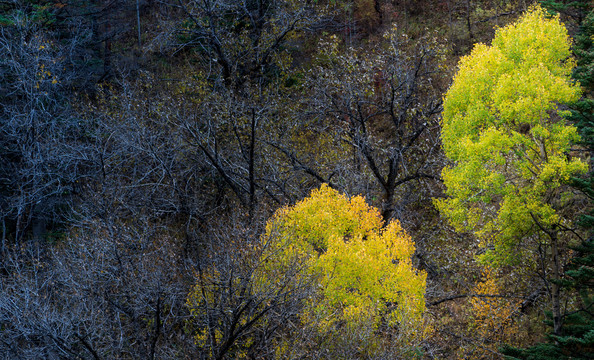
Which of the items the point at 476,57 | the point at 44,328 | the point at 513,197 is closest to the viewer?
the point at 44,328

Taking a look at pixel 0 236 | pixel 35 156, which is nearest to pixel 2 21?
pixel 35 156

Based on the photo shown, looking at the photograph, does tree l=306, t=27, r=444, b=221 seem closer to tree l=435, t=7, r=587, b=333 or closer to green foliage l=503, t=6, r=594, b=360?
tree l=435, t=7, r=587, b=333

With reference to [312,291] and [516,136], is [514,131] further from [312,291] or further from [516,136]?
[312,291]

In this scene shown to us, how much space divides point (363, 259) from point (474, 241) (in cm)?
871

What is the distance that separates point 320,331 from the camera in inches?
516

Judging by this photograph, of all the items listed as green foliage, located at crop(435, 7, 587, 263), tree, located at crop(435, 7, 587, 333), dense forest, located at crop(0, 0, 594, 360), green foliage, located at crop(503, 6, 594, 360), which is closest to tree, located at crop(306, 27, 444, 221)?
dense forest, located at crop(0, 0, 594, 360)

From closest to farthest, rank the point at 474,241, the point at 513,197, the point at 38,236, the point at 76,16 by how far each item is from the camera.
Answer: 1. the point at 513,197
2. the point at 474,241
3. the point at 38,236
4. the point at 76,16

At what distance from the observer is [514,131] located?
16.8 meters

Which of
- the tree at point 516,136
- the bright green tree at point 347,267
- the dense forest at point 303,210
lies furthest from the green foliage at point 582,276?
the bright green tree at point 347,267

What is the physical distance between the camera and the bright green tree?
1371 cm

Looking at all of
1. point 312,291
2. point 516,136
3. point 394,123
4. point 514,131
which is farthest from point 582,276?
point 394,123

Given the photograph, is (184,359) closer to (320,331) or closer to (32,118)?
(320,331)

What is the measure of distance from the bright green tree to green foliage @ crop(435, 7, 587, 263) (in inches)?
132

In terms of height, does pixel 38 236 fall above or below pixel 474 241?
below
